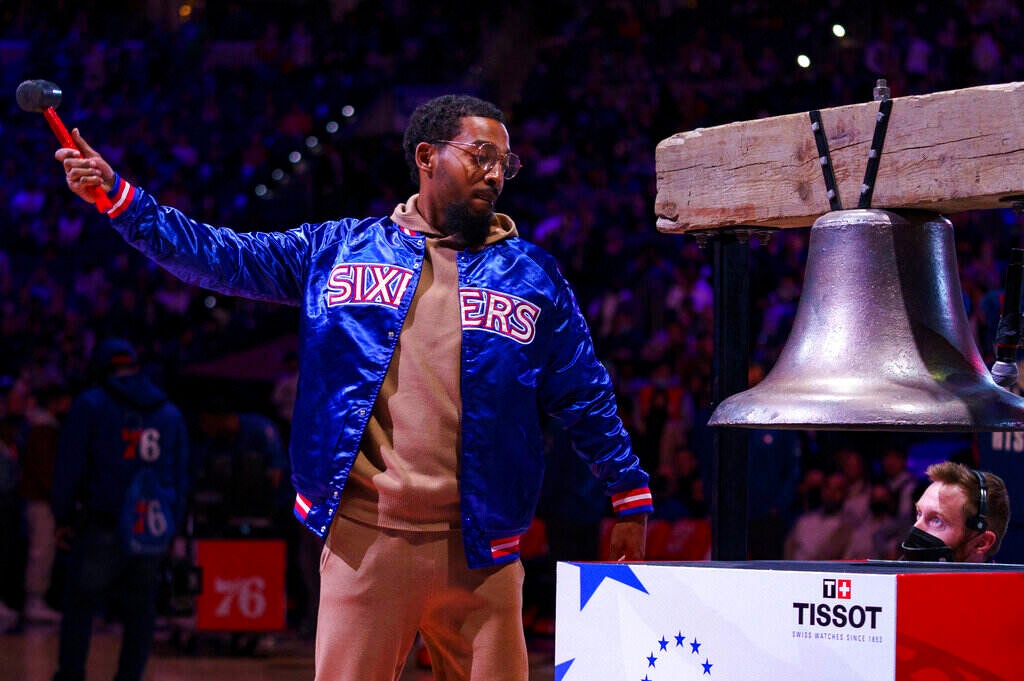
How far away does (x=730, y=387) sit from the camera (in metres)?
3.85

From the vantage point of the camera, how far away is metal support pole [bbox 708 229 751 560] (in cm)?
383

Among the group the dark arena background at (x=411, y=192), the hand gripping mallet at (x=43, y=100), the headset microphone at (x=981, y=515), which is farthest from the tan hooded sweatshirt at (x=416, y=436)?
the dark arena background at (x=411, y=192)

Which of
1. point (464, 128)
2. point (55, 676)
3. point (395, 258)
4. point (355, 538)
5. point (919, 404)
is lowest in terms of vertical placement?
point (55, 676)

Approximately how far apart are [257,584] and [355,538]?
6.75 meters

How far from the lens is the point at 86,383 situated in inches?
544

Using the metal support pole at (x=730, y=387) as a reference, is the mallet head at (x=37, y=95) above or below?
above

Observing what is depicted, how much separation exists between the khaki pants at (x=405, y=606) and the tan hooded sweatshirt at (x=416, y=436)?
0.16 feet

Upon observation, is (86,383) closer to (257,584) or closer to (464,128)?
(257,584)

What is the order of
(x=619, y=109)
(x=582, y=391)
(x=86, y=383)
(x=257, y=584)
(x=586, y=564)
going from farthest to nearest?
1. (x=619, y=109)
2. (x=86, y=383)
3. (x=257, y=584)
4. (x=582, y=391)
5. (x=586, y=564)

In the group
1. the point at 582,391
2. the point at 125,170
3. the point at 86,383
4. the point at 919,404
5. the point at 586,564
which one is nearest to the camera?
the point at 919,404

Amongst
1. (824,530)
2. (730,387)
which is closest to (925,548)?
(730,387)

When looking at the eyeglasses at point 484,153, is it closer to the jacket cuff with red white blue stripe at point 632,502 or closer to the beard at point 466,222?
the beard at point 466,222

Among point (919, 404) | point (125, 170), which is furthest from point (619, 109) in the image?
point (919, 404)

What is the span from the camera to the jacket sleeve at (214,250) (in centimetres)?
349
